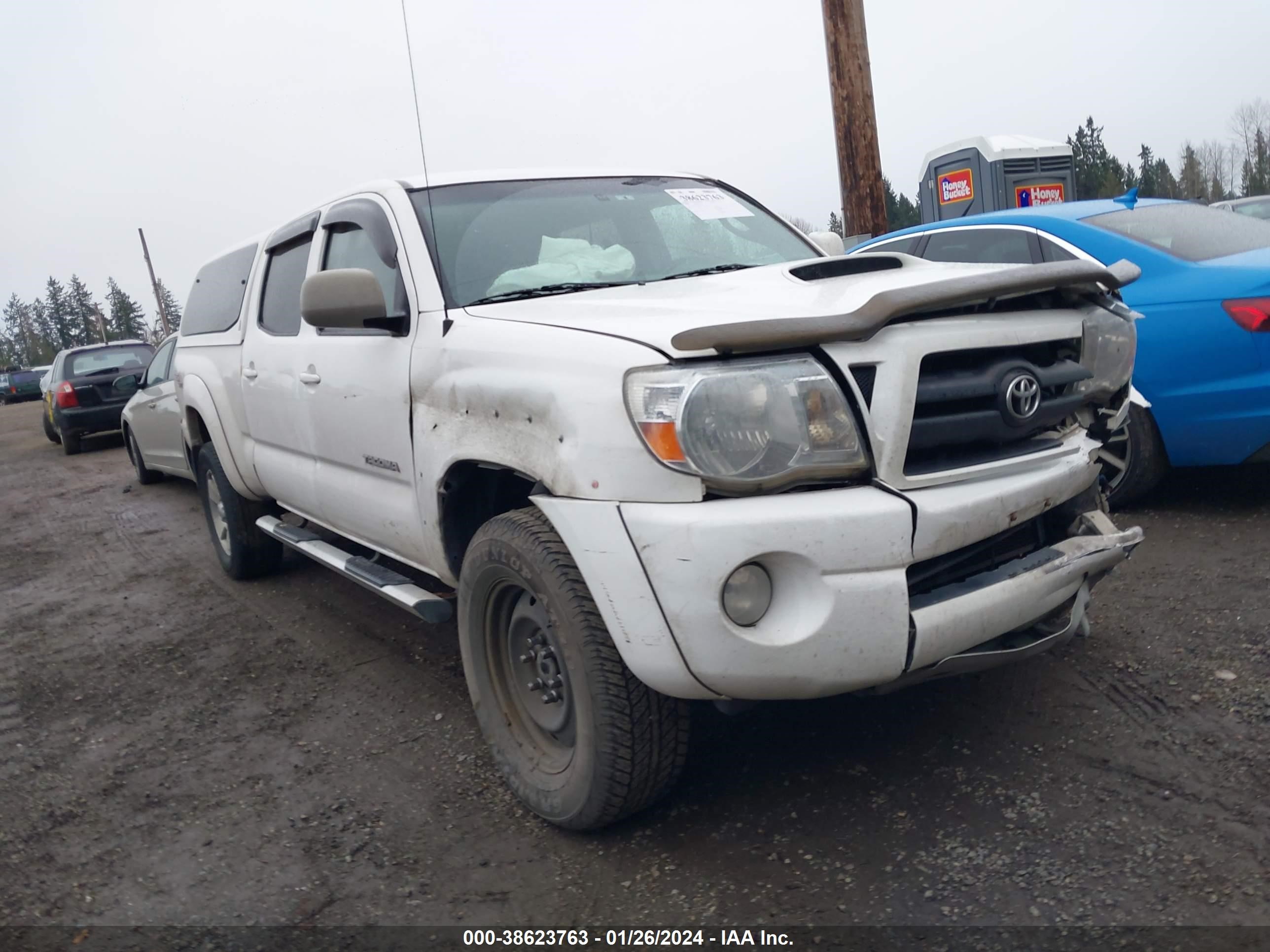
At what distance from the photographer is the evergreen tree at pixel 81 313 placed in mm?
108000

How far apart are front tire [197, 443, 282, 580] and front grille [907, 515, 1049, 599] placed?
409 centimetres

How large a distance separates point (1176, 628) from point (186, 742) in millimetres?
3540

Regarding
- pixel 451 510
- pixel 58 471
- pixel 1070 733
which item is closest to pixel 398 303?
pixel 451 510

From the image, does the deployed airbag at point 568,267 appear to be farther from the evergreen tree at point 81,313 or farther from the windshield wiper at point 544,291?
the evergreen tree at point 81,313

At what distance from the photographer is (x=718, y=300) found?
2.95 m

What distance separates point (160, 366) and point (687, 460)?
8951mm

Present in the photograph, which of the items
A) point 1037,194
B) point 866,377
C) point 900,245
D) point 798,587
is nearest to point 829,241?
point 900,245

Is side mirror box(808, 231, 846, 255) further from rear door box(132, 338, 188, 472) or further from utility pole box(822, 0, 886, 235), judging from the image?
rear door box(132, 338, 188, 472)

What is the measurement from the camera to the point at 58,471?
13719mm

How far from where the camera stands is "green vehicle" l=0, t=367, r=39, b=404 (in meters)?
43.0

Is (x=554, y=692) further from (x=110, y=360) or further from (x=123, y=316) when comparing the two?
(x=123, y=316)

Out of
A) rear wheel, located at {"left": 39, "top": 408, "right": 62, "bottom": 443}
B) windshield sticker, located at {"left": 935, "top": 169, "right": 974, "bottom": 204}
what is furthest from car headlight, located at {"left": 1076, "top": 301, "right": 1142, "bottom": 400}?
rear wheel, located at {"left": 39, "top": 408, "right": 62, "bottom": 443}

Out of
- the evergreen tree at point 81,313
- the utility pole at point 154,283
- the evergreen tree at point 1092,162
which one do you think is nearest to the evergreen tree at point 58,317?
the evergreen tree at point 81,313

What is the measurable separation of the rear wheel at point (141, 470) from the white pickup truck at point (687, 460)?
25.9 feet
